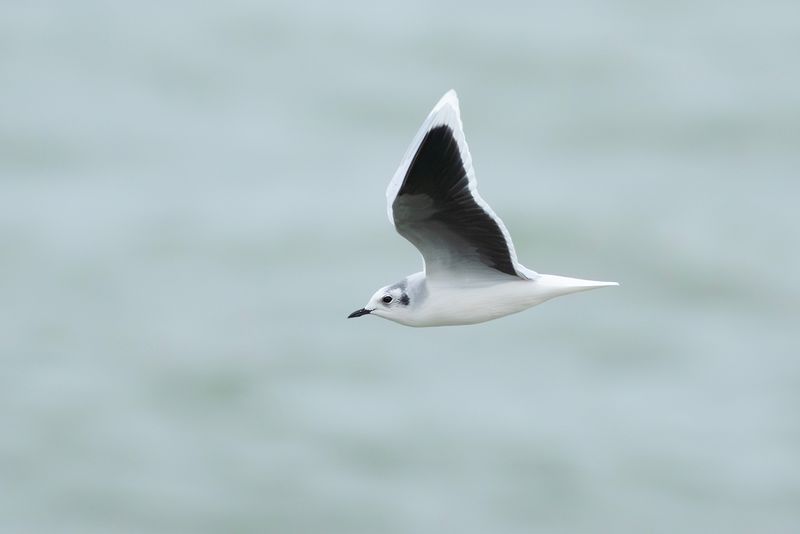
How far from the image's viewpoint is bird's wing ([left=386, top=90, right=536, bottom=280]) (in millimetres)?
11695

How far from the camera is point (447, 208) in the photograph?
473 inches

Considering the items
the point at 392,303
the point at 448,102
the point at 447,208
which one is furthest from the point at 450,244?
the point at 448,102

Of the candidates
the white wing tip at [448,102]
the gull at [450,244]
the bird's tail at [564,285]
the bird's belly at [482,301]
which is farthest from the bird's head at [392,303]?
the white wing tip at [448,102]

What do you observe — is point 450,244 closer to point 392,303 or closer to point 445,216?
point 445,216

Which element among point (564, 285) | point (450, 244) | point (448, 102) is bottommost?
point (564, 285)

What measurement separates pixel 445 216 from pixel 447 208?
109 millimetres

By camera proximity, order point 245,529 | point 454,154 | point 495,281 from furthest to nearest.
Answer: point 245,529 < point 495,281 < point 454,154

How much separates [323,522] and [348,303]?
436 cm

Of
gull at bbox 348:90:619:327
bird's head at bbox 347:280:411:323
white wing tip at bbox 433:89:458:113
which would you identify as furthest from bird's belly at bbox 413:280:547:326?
white wing tip at bbox 433:89:458:113

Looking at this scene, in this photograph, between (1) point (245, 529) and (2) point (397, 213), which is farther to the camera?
(1) point (245, 529)

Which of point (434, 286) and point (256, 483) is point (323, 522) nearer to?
point (256, 483)

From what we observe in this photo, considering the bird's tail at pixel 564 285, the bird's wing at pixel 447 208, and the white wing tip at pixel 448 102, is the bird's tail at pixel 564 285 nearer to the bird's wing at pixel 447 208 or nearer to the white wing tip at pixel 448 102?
the bird's wing at pixel 447 208

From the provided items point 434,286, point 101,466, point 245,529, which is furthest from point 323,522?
point 434,286

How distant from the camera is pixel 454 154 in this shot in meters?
11.7
